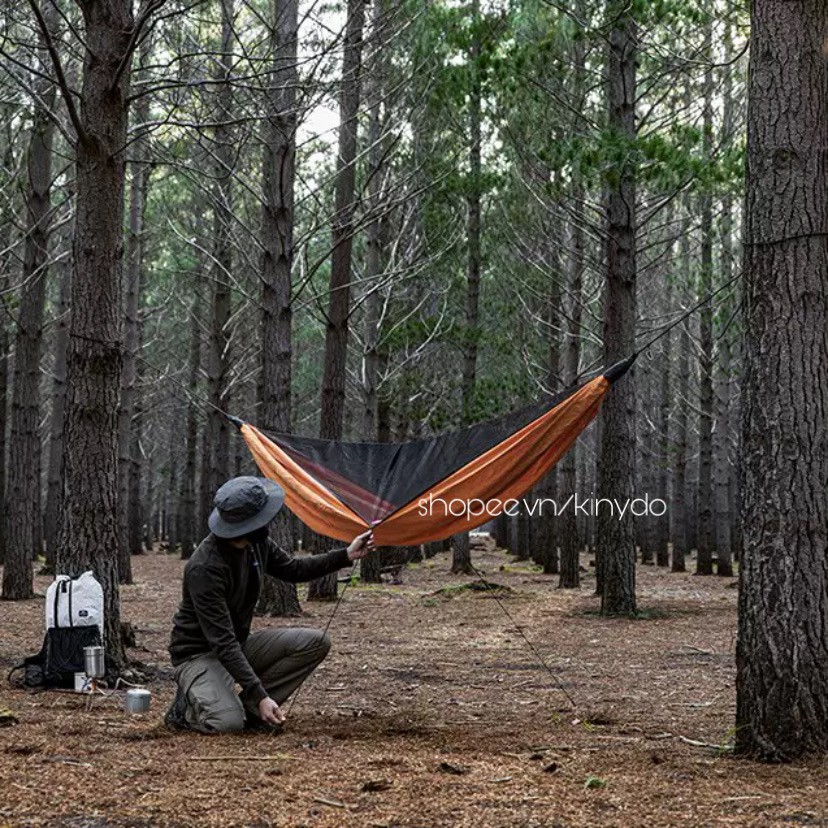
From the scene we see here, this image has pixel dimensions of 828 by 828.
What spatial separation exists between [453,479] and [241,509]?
1.36m

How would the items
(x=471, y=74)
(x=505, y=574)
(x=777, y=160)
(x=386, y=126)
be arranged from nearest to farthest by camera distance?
(x=777, y=160), (x=471, y=74), (x=386, y=126), (x=505, y=574)

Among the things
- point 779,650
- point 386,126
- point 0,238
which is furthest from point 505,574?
point 779,650

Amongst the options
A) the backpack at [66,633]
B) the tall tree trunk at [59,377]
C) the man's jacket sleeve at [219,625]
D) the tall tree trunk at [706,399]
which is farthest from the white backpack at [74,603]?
the tall tree trunk at [706,399]

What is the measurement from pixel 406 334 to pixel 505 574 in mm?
4891

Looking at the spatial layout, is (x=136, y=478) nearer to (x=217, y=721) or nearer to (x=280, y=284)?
(x=280, y=284)

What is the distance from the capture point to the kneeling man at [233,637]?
518 centimetres

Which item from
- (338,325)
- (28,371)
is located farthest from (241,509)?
(28,371)

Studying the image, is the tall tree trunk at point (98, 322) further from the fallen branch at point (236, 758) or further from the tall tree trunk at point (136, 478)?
the tall tree trunk at point (136, 478)

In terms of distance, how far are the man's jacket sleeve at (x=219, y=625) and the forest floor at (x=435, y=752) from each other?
0.28 m

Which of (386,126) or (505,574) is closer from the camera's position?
(386,126)

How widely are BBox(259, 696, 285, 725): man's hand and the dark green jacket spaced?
99 mm

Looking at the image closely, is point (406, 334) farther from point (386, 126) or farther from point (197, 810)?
point (197, 810)

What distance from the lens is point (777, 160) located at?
4871 mm

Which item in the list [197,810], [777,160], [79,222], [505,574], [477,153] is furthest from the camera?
[505,574]
